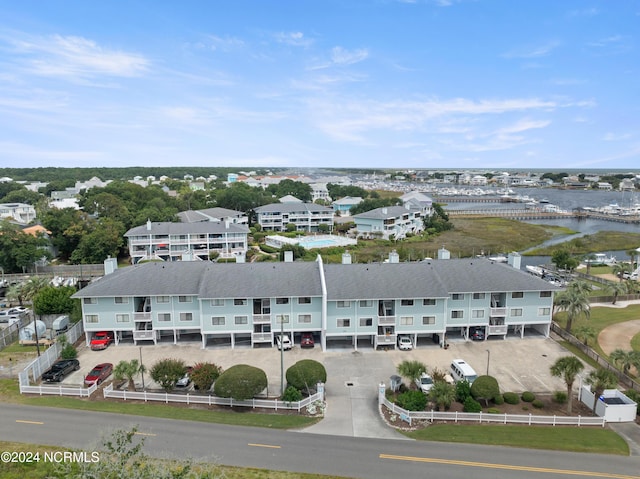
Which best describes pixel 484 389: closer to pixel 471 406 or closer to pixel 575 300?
pixel 471 406

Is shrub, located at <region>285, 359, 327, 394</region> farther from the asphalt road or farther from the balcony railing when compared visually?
the balcony railing

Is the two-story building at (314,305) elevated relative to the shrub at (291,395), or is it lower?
elevated

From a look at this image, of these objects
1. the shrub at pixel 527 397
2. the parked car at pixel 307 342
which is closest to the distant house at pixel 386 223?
the parked car at pixel 307 342

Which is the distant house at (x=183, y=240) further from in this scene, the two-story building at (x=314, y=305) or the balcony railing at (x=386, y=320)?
the balcony railing at (x=386, y=320)

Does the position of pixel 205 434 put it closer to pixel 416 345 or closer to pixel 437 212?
pixel 416 345

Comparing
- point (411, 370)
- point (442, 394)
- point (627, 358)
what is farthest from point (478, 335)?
point (442, 394)

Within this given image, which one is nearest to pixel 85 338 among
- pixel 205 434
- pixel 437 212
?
pixel 205 434
